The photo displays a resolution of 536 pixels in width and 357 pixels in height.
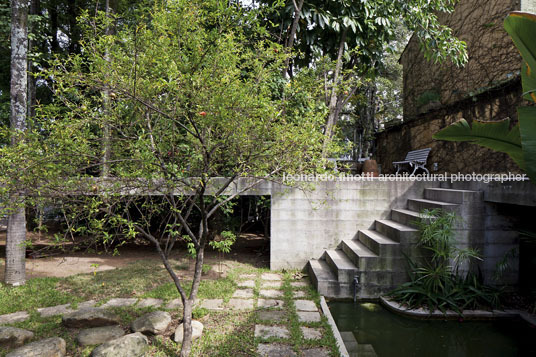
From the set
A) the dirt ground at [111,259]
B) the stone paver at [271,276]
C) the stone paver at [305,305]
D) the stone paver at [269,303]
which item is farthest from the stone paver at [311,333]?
the dirt ground at [111,259]

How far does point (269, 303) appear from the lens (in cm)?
450

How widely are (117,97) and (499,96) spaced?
306 inches

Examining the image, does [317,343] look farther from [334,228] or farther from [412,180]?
[412,180]

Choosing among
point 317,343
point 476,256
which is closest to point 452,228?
point 476,256

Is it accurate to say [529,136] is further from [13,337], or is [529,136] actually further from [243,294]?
[13,337]

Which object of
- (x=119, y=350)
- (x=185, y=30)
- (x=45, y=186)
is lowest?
(x=119, y=350)

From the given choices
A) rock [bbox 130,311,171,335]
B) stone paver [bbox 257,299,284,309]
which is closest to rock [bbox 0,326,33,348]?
rock [bbox 130,311,171,335]

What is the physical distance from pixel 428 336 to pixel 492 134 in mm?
2730

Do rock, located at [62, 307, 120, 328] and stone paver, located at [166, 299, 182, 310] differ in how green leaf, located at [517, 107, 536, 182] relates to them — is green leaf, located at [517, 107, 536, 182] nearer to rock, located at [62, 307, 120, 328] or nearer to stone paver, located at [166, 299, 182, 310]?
stone paver, located at [166, 299, 182, 310]

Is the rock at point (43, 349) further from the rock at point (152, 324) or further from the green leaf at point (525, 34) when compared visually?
the green leaf at point (525, 34)

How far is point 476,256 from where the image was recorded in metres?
4.77

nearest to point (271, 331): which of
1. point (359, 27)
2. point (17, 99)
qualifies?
point (17, 99)

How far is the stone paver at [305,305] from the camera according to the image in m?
4.36

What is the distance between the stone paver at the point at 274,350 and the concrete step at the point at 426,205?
3534mm
